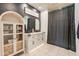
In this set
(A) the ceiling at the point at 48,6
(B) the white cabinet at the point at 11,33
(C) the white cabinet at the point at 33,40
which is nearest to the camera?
(B) the white cabinet at the point at 11,33

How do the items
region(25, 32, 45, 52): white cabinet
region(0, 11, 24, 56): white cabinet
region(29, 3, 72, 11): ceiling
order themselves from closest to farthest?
1. region(0, 11, 24, 56): white cabinet
2. region(29, 3, 72, 11): ceiling
3. region(25, 32, 45, 52): white cabinet

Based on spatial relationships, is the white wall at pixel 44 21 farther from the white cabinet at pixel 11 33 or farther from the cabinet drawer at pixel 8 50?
the cabinet drawer at pixel 8 50

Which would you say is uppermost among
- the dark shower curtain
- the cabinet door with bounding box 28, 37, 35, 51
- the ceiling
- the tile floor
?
the ceiling

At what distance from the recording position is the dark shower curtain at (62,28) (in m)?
1.90

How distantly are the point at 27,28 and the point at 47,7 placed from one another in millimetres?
627

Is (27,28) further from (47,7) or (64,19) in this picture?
(64,19)

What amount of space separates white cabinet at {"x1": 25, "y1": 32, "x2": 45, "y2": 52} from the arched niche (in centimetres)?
39

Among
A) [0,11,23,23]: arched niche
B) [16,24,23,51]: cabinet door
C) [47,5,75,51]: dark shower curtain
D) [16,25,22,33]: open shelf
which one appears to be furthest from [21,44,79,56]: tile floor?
[0,11,23,23]: arched niche

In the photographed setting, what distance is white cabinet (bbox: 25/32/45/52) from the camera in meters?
2.00

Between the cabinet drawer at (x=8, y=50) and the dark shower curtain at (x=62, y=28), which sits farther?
the dark shower curtain at (x=62, y=28)

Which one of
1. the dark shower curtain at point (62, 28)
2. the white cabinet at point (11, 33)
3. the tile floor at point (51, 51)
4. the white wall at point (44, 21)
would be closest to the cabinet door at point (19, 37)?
the white cabinet at point (11, 33)

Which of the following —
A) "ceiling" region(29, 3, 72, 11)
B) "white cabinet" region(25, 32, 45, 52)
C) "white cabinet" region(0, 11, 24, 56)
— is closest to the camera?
"white cabinet" region(0, 11, 24, 56)

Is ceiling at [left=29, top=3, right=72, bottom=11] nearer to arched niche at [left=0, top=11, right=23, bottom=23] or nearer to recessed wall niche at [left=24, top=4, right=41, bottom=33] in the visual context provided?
recessed wall niche at [left=24, top=4, right=41, bottom=33]

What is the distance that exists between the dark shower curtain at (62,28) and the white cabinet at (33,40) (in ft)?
0.60
